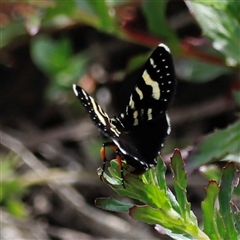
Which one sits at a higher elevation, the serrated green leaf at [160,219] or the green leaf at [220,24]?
the green leaf at [220,24]

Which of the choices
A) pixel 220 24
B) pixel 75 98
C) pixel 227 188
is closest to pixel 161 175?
pixel 227 188

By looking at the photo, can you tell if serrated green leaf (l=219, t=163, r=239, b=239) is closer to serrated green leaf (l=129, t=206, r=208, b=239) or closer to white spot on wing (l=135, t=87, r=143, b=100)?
serrated green leaf (l=129, t=206, r=208, b=239)

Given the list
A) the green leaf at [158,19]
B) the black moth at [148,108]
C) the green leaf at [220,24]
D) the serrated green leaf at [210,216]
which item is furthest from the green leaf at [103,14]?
the serrated green leaf at [210,216]

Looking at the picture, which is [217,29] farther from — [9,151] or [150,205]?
[9,151]

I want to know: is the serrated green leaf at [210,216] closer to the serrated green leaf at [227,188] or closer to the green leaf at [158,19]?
the serrated green leaf at [227,188]

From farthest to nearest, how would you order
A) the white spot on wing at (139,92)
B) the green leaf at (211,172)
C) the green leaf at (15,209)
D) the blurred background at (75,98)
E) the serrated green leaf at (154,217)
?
the green leaf at (15,209) → the blurred background at (75,98) → the green leaf at (211,172) → the white spot on wing at (139,92) → the serrated green leaf at (154,217)

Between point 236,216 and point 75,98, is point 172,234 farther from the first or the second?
point 75,98
